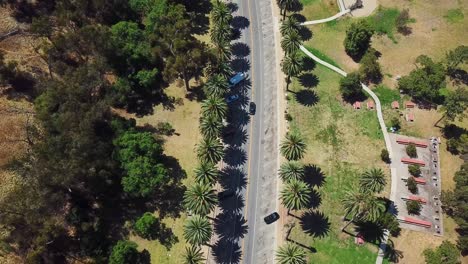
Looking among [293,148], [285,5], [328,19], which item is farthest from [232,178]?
[328,19]

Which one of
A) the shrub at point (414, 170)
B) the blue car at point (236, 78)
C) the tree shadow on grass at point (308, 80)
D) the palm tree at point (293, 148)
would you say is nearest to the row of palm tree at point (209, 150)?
the blue car at point (236, 78)

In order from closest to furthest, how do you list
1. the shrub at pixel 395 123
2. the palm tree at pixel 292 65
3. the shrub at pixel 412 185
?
the shrub at pixel 412 185
the shrub at pixel 395 123
the palm tree at pixel 292 65

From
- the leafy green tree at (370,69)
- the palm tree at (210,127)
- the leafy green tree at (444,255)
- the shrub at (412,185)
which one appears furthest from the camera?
the leafy green tree at (370,69)

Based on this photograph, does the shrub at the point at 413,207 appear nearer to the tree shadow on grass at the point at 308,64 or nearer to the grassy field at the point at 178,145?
the tree shadow on grass at the point at 308,64

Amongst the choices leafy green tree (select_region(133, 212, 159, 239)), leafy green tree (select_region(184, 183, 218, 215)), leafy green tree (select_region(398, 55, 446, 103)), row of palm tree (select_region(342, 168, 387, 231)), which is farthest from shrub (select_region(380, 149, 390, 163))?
leafy green tree (select_region(133, 212, 159, 239))

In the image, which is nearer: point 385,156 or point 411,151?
point 385,156

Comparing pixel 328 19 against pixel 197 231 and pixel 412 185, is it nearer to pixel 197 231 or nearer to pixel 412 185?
pixel 412 185

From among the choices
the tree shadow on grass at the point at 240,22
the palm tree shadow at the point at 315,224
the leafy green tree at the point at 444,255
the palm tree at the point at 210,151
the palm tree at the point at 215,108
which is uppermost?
the tree shadow on grass at the point at 240,22
